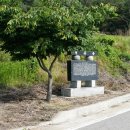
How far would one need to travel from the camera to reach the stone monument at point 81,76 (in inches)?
636

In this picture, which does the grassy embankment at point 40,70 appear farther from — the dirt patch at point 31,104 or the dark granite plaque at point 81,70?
the dirt patch at point 31,104

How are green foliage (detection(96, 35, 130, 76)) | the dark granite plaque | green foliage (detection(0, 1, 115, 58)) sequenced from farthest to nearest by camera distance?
1. green foliage (detection(96, 35, 130, 76))
2. the dark granite plaque
3. green foliage (detection(0, 1, 115, 58))

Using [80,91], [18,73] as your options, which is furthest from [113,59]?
[80,91]

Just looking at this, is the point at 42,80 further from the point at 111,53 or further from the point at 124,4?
the point at 124,4

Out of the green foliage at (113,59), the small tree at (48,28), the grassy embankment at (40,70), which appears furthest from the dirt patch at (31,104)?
the green foliage at (113,59)

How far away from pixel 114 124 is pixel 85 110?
6.69 ft

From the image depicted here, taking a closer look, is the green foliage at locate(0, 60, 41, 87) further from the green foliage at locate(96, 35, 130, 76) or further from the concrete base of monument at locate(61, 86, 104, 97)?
the green foliage at locate(96, 35, 130, 76)

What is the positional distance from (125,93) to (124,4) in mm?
29522

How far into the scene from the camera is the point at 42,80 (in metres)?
18.4

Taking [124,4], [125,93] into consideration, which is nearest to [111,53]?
[125,93]

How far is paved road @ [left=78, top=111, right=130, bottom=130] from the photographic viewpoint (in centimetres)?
1077

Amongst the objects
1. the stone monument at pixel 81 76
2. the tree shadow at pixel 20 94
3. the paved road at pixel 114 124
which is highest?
the stone monument at pixel 81 76

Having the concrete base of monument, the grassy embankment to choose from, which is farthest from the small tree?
the concrete base of monument

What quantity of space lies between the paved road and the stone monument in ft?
12.3
